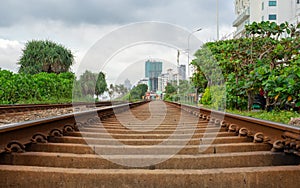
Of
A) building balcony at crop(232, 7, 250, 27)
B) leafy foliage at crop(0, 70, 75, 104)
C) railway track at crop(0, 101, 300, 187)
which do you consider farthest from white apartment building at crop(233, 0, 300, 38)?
railway track at crop(0, 101, 300, 187)

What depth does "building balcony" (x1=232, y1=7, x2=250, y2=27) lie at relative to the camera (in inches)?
1856

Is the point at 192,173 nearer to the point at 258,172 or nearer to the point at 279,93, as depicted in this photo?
the point at 258,172

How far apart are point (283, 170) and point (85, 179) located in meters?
1.13

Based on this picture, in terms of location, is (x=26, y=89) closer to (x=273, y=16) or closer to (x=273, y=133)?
(x=273, y=133)

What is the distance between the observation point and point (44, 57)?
39.8m

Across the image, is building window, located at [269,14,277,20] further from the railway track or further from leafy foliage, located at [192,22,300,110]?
the railway track

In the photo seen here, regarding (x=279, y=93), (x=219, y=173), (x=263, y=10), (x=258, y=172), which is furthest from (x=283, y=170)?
(x=263, y=10)

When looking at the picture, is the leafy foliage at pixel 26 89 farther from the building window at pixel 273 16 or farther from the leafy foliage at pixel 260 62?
the building window at pixel 273 16

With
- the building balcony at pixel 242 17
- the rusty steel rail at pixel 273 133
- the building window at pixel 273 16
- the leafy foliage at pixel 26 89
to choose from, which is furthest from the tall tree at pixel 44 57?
the rusty steel rail at pixel 273 133

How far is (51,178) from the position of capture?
163 centimetres

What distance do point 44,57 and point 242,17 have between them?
106 ft

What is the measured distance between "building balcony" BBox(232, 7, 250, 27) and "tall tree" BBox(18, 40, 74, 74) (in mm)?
28461

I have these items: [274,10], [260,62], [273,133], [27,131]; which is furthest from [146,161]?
[274,10]

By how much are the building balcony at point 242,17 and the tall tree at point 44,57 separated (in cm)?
2846
